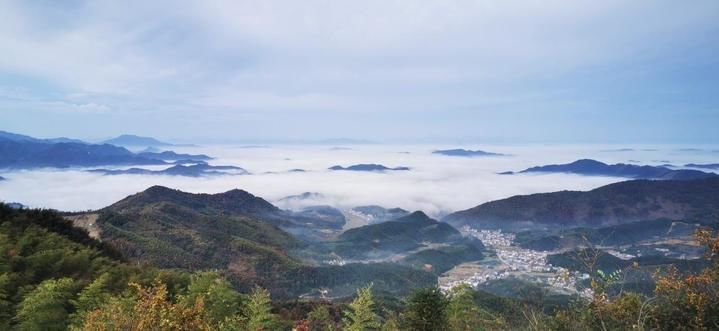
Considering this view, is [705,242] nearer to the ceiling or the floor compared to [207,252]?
nearer to the ceiling

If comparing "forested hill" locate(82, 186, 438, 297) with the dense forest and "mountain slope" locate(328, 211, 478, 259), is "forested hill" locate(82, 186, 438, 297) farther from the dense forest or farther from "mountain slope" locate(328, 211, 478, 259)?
the dense forest

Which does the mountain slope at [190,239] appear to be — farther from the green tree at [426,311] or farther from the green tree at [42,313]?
the green tree at [426,311]

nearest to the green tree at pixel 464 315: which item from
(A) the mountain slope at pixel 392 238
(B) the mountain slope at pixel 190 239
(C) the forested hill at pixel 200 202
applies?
(B) the mountain slope at pixel 190 239

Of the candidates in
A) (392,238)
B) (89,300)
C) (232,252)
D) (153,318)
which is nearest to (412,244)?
(392,238)

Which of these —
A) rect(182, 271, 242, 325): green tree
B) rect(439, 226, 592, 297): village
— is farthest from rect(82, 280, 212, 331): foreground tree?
rect(439, 226, 592, 297): village

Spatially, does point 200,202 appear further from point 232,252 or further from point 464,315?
point 464,315

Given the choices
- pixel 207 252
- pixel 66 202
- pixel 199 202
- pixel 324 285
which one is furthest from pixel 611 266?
pixel 66 202

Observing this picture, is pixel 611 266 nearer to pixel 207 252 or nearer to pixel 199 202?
pixel 207 252
